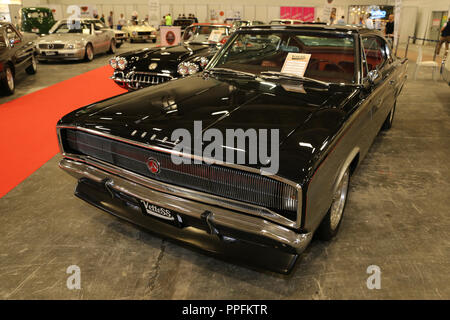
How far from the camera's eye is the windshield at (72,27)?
37.5 feet

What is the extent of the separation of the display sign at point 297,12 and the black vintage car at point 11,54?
75.4ft

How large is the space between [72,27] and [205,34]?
610cm

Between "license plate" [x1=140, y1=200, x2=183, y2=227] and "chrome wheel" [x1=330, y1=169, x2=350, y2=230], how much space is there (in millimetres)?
1093

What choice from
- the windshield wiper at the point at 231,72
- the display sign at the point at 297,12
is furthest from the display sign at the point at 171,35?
the display sign at the point at 297,12

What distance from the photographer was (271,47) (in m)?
3.41

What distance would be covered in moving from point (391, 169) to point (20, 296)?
3633mm

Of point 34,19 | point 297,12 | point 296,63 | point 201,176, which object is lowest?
point 201,176

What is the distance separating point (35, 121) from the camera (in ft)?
17.9

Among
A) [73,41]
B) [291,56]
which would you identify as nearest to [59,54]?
[73,41]

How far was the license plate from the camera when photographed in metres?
2.13

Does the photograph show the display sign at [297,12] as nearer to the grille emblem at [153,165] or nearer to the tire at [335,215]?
the tire at [335,215]

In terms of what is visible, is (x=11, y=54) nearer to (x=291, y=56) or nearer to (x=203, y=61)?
(x=203, y=61)

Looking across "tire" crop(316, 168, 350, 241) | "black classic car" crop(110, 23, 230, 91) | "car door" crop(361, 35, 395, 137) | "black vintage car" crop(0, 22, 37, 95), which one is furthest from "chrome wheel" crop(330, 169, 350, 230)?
"black vintage car" crop(0, 22, 37, 95)

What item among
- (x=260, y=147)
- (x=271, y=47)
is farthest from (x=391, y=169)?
(x=260, y=147)
